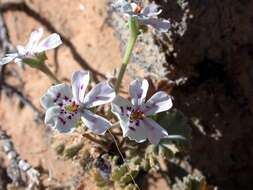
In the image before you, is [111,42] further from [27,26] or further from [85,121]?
[85,121]

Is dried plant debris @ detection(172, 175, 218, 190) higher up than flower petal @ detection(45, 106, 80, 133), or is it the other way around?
flower petal @ detection(45, 106, 80, 133)

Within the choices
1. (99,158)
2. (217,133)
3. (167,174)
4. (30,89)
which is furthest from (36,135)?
(217,133)

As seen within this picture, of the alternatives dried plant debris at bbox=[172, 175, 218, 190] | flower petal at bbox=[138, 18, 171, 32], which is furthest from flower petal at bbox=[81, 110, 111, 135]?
dried plant debris at bbox=[172, 175, 218, 190]

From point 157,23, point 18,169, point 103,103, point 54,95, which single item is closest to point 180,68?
point 157,23

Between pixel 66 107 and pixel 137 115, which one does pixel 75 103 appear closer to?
pixel 66 107

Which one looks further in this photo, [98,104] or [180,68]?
[180,68]

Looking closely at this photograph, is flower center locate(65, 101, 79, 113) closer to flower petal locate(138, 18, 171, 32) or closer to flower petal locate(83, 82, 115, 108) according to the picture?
flower petal locate(83, 82, 115, 108)
